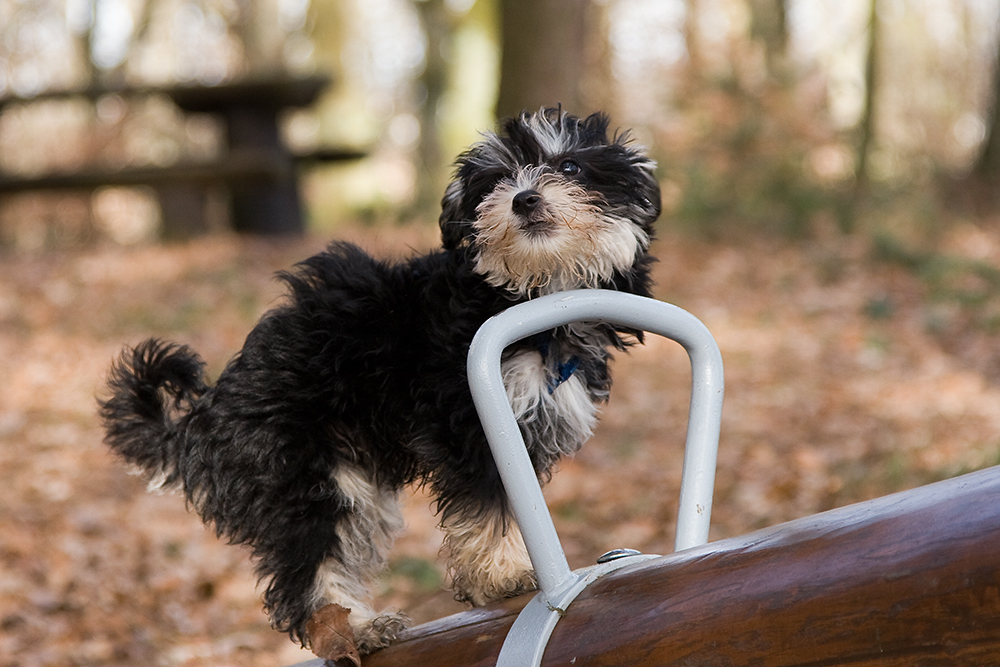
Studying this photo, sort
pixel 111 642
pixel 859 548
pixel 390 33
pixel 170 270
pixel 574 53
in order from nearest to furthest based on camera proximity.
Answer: pixel 859 548 → pixel 111 642 → pixel 574 53 → pixel 170 270 → pixel 390 33

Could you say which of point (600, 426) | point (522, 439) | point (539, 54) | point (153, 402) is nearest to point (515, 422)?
point (522, 439)

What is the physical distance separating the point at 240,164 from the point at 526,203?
9.09 meters

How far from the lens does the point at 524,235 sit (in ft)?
7.57

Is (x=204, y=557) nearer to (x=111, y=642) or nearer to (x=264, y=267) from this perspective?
(x=111, y=642)

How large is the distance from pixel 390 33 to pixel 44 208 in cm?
1124

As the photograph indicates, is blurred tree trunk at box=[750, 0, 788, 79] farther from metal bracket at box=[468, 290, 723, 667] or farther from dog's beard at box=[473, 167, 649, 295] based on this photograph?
metal bracket at box=[468, 290, 723, 667]

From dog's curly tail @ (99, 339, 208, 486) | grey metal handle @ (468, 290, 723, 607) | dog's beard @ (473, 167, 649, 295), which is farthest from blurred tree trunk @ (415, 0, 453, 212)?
grey metal handle @ (468, 290, 723, 607)

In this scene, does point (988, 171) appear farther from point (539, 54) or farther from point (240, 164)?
point (240, 164)

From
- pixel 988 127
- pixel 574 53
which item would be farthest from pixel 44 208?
pixel 988 127

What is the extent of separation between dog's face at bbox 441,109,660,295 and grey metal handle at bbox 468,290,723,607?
0.36m

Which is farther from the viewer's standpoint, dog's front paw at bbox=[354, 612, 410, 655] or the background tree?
the background tree

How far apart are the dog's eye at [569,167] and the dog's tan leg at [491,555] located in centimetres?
91

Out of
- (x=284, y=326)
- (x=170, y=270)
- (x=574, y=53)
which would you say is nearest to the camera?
(x=284, y=326)

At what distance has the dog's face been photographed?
7.61ft
